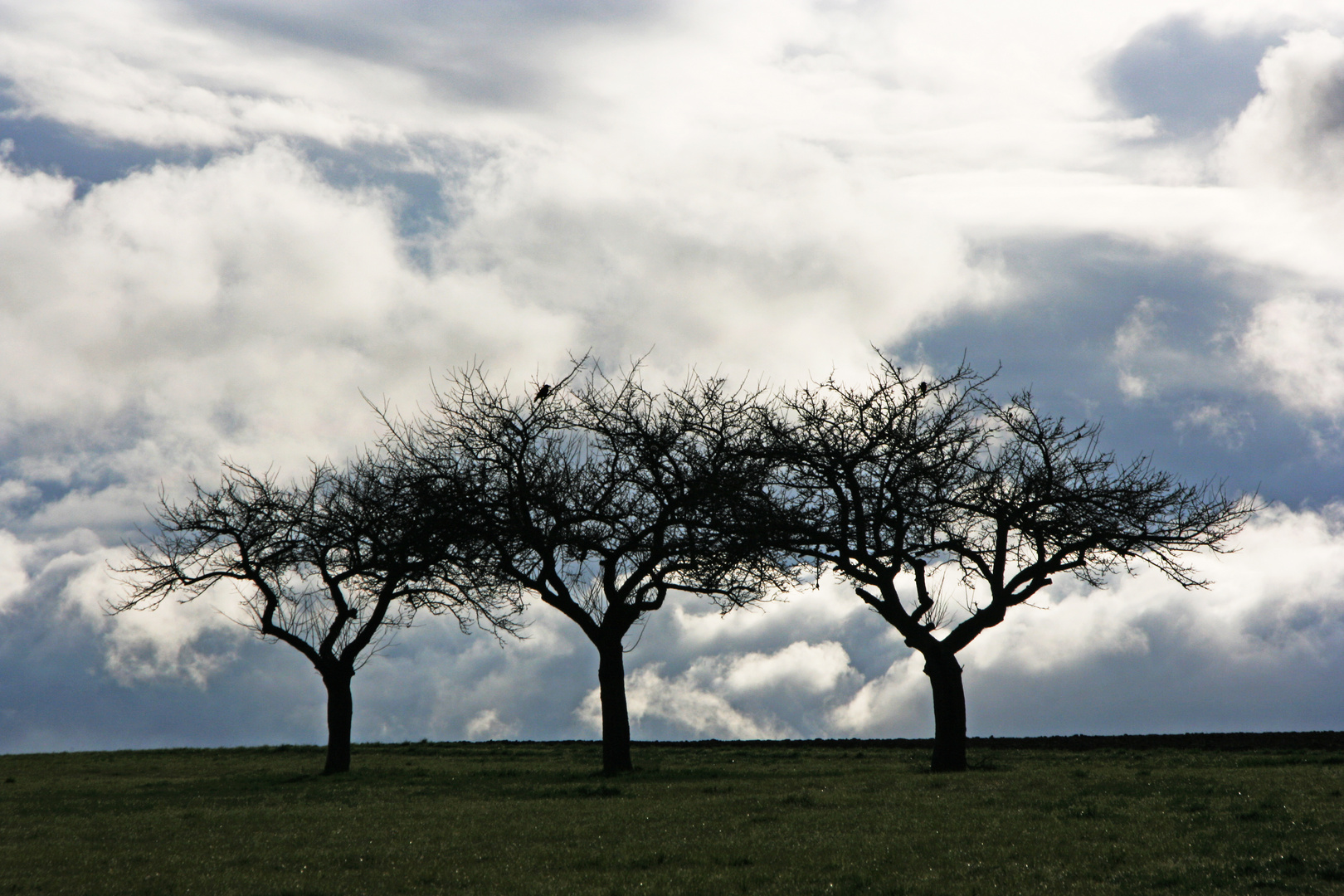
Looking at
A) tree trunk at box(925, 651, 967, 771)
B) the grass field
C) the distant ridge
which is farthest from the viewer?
the distant ridge

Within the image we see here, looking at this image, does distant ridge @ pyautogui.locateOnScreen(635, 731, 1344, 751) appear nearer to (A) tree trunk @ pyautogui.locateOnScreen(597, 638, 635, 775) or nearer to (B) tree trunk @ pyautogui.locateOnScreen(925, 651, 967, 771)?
(B) tree trunk @ pyautogui.locateOnScreen(925, 651, 967, 771)

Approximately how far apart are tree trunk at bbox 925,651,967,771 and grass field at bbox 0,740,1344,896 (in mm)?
804

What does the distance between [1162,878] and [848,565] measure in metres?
15.8

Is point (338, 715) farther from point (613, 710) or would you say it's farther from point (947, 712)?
point (947, 712)

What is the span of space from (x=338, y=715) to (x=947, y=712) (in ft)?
61.1

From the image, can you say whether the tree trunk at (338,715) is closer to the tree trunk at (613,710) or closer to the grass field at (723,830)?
the grass field at (723,830)

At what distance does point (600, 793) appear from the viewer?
21.1 m

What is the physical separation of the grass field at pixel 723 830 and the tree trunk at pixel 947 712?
0.80 m

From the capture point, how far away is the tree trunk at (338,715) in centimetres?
3050

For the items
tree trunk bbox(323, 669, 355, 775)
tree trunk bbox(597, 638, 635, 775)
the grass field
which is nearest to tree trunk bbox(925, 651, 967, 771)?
the grass field

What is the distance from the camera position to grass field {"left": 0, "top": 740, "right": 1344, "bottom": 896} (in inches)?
464

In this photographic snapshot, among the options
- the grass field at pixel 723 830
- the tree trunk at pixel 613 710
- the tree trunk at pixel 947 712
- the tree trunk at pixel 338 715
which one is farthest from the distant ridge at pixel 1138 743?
the tree trunk at pixel 338 715

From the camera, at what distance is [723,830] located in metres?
15.3

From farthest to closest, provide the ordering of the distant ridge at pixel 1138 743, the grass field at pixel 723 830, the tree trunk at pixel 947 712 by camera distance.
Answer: the distant ridge at pixel 1138 743 → the tree trunk at pixel 947 712 → the grass field at pixel 723 830
